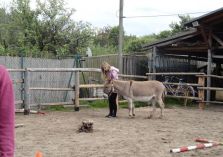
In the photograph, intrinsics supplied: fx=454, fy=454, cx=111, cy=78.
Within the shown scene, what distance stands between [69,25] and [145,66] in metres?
6.75

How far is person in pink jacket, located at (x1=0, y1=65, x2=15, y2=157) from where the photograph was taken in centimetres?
235

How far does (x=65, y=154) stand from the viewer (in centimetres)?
739

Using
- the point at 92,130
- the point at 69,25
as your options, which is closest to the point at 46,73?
the point at 92,130

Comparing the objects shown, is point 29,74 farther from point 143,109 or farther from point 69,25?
point 69,25

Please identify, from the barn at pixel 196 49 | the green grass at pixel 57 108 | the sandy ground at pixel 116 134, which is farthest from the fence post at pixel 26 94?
the barn at pixel 196 49

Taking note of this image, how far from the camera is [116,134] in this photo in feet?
31.7

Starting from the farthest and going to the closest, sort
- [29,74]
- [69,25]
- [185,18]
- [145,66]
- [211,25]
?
[185,18]
[69,25]
[145,66]
[211,25]
[29,74]

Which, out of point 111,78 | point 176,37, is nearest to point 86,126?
point 111,78

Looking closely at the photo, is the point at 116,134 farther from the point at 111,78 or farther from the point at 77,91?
the point at 77,91

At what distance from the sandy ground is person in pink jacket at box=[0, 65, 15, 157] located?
5006 mm

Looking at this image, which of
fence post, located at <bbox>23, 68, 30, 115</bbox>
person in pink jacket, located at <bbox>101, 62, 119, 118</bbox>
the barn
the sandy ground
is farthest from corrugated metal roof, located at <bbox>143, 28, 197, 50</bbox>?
fence post, located at <bbox>23, 68, 30, 115</bbox>

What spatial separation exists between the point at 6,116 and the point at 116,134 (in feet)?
24.2

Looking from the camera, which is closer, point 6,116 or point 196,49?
point 6,116

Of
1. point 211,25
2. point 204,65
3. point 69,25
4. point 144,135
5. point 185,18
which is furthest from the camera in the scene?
point 185,18
